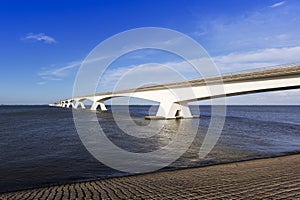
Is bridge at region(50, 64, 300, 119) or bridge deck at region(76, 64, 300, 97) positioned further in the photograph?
bridge at region(50, 64, 300, 119)

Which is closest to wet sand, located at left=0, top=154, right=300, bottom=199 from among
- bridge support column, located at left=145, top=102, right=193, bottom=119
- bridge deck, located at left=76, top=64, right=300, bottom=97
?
bridge deck, located at left=76, top=64, right=300, bottom=97

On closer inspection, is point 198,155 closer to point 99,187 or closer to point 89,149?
point 89,149

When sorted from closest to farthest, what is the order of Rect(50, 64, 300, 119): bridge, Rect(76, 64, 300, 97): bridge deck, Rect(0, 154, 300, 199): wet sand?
Rect(0, 154, 300, 199): wet sand
Rect(76, 64, 300, 97): bridge deck
Rect(50, 64, 300, 119): bridge

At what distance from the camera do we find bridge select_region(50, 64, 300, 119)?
28.1 metres

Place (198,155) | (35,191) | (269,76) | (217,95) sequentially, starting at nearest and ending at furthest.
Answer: (35,191), (198,155), (269,76), (217,95)

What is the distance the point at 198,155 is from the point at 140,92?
125 feet

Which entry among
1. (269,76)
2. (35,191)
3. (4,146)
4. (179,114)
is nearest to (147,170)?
(35,191)

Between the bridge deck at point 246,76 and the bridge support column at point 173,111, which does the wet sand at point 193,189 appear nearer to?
the bridge deck at point 246,76

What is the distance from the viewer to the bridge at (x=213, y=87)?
2806cm

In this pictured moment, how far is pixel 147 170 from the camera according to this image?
11.7 meters

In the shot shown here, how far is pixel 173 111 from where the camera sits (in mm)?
47844

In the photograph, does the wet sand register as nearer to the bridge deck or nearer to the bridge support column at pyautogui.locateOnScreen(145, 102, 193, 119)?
the bridge deck

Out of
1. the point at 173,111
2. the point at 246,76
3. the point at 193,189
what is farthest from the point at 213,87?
the point at 193,189

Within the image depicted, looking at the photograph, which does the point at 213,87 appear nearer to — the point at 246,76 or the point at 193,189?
the point at 246,76
